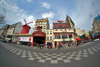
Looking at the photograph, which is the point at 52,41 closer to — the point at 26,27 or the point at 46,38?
the point at 46,38

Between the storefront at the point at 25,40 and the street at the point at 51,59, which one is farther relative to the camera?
the storefront at the point at 25,40

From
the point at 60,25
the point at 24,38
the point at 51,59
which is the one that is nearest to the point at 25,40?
the point at 24,38

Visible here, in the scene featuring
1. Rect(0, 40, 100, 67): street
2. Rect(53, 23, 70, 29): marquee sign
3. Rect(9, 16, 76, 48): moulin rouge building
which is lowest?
Rect(0, 40, 100, 67): street

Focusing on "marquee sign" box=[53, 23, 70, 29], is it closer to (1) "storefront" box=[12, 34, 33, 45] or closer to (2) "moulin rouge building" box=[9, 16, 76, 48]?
(2) "moulin rouge building" box=[9, 16, 76, 48]

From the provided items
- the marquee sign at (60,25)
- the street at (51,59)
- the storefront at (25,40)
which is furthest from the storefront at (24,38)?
the street at (51,59)

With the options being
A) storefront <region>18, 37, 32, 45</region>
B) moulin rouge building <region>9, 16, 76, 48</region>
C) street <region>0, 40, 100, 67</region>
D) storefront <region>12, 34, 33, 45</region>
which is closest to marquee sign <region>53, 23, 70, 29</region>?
moulin rouge building <region>9, 16, 76, 48</region>

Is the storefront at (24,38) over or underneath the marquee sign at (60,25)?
underneath

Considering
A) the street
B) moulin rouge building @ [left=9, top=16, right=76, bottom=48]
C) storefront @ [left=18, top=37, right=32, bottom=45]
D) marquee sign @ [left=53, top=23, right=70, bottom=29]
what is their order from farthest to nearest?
marquee sign @ [left=53, top=23, right=70, bottom=29] < storefront @ [left=18, top=37, right=32, bottom=45] < moulin rouge building @ [left=9, top=16, right=76, bottom=48] < the street

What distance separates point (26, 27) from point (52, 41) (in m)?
25.6

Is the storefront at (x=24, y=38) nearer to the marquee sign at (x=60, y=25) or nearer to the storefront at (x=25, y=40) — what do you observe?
the storefront at (x=25, y=40)

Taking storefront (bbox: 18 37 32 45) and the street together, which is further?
storefront (bbox: 18 37 32 45)

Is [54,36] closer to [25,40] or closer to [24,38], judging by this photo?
[25,40]

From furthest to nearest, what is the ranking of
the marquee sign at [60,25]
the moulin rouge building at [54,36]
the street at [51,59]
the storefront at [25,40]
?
the marquee sign at [60,25]
the storefront at [25,40]
the moulin rouge building at [54,36]
the street at [51,59]

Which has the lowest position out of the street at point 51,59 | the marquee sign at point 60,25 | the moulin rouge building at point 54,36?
the street at point 51,59
